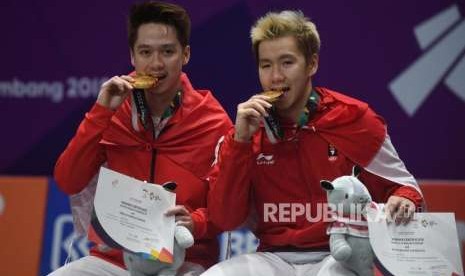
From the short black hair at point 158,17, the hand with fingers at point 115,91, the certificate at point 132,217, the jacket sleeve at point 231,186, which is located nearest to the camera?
the certificate at point 132,217

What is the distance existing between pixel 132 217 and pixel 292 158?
0.65m

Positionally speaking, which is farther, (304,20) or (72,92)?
(72,92)

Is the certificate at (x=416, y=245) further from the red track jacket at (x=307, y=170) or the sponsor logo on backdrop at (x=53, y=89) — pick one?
the sponsor logo on backdrop at (x=53, y=89)

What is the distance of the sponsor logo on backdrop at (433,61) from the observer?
13.1 feet

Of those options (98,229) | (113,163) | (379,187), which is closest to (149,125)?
(113,163)

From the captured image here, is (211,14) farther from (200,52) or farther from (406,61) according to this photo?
(406,61)

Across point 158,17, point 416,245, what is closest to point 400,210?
point 416,245

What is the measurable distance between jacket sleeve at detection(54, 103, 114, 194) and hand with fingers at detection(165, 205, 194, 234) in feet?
1.45

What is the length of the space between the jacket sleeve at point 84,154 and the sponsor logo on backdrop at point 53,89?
165 cm

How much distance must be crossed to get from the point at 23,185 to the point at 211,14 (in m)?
1.44

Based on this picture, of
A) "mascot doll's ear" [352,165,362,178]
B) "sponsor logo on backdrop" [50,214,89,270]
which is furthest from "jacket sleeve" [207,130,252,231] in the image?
"sponsor logo on backdrop" [50,214,89,270]

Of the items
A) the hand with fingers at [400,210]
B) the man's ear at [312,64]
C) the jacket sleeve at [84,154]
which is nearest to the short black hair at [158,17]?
the jacket sleeve at [84,154]

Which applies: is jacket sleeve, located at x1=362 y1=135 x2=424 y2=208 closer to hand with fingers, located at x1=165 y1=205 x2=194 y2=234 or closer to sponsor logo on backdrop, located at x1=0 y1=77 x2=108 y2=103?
hand with fingers, located at x1=165 y1=205 x2=194 y2=234

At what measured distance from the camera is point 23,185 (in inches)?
155
